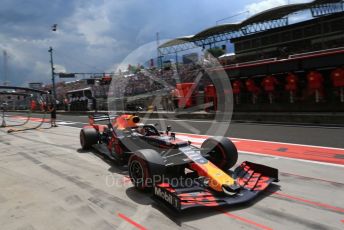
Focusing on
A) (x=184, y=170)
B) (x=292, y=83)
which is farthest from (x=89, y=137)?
(x=292, y=83)

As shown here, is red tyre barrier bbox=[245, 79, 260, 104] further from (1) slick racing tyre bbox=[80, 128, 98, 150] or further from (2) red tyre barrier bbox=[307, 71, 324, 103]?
(1) slick racing tyre bbox=[80, 128, 98, 150]

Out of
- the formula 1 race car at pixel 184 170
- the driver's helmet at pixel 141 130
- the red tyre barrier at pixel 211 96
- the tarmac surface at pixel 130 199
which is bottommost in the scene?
the tarmac surface at pixel 130 199

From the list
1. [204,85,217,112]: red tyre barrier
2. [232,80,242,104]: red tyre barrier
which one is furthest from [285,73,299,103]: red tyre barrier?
[204,85,217,112]: red tyre barrier

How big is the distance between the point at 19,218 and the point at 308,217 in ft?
14.0

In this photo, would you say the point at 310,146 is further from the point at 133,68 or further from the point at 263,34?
the point at 263,34

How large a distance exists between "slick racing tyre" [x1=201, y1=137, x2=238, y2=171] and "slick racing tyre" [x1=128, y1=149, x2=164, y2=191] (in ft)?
4.68

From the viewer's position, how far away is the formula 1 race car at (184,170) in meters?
5.09

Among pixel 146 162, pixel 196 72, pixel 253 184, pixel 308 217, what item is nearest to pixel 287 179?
pixel 253 184

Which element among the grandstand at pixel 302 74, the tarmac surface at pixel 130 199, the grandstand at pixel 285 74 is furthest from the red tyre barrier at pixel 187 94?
the tarmac surface at pixel 130 199

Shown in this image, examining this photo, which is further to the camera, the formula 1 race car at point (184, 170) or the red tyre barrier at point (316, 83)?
the red tyre barrier at point (316, 83)

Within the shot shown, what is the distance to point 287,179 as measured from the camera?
256 inches

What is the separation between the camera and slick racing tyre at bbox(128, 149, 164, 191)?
564cm

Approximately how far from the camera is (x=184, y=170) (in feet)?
21.2

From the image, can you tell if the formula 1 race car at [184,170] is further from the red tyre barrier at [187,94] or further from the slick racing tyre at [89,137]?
the red tyre barrier at [187,94]
